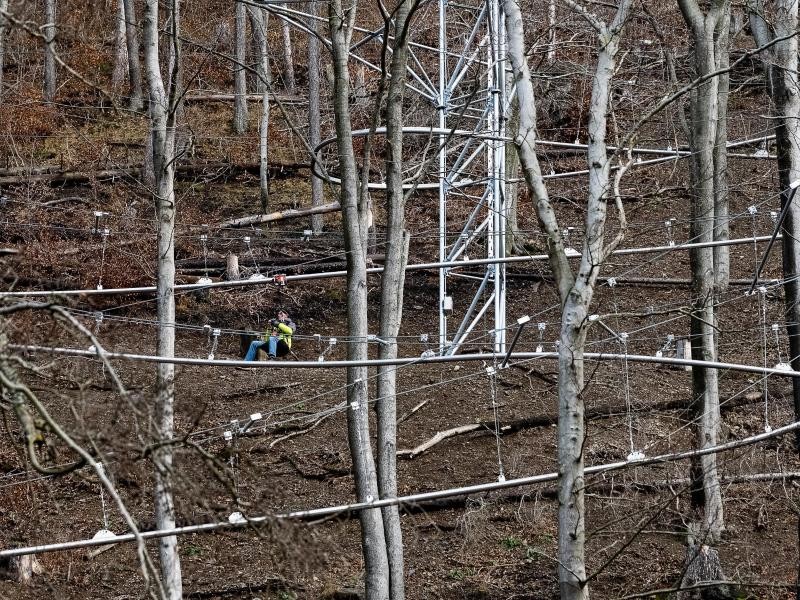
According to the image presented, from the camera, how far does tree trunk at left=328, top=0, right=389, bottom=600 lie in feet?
31.6

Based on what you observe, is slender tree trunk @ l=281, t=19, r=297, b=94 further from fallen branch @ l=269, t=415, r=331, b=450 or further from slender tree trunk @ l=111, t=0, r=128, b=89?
fallen branch @ l=269, t=415, r=331, b=450

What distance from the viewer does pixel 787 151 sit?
10.7 m

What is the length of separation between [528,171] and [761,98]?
1613 centimetres

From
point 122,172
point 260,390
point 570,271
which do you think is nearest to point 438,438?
point 260,390

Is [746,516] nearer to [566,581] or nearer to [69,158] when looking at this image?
[566,581]

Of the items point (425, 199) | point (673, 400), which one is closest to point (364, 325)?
point (673, 400)

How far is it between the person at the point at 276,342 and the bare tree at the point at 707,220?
4.89 meters

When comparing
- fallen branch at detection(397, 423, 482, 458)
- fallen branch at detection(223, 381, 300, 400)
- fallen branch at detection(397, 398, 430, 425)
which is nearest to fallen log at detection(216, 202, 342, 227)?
fallen branch at detection(223, 381, 300, 400)

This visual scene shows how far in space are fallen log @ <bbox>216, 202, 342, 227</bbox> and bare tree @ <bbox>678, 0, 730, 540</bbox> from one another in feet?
24.4

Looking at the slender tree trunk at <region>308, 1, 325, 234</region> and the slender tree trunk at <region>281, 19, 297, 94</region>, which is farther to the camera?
the slender tree trunk at <region>281, 19, 297, 94</region>

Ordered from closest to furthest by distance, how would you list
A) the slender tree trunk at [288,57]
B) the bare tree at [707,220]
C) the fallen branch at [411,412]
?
1. the bare tree at [707,220]
2. the fallen branch at [411,412]
3. the slender tree trunk at [288,57]

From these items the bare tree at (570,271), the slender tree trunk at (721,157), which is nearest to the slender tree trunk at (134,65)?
the slender tree trunk at (721,157)

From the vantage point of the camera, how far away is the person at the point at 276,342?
14.1m

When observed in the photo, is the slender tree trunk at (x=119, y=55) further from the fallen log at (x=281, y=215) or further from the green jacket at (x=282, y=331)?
the green jacket at (x=282, y=331)
